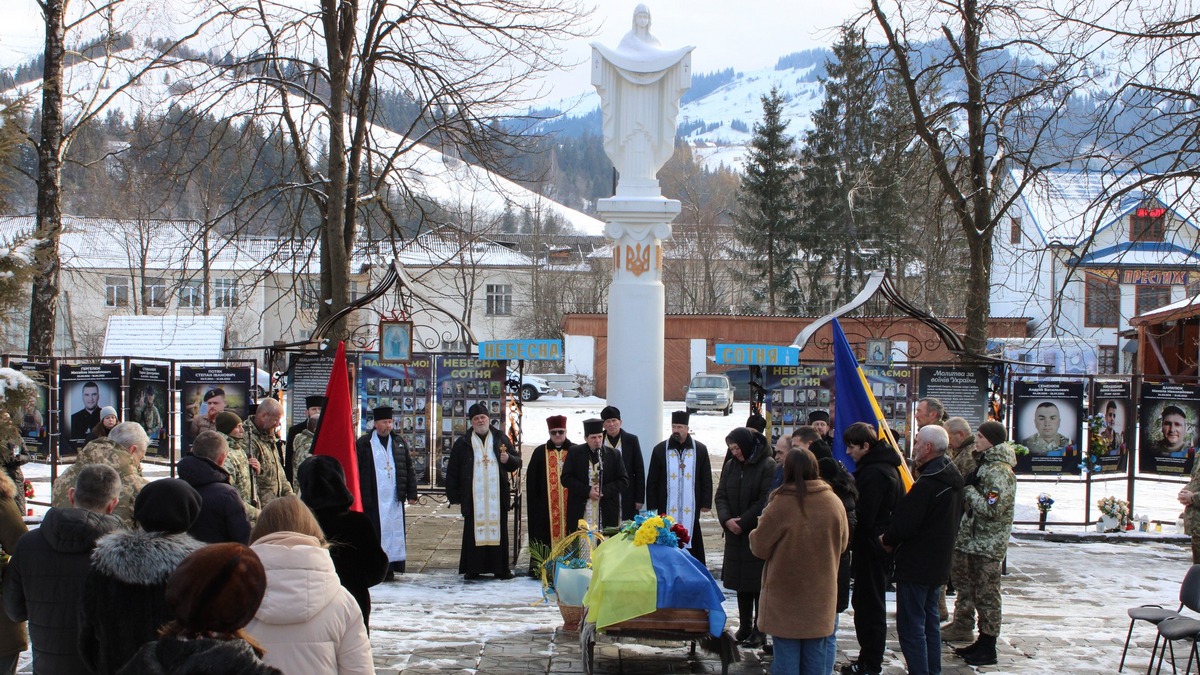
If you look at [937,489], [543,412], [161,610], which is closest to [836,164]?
[543,412]

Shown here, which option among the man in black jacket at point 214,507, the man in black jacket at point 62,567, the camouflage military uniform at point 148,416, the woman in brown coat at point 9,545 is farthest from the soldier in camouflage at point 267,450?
the camouflage military uniform at point 148,416

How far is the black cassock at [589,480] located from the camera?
32.4ft

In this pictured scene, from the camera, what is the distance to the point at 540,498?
1027 centimetres

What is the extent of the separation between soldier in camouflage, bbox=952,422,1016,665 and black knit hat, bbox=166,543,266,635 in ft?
19.5

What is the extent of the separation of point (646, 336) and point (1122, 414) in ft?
19.4

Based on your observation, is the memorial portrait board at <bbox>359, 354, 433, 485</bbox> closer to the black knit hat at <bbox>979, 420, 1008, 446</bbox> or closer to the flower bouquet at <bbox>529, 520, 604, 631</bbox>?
the flower bouquet at <bbox>529, 520, 604, 631</bbox>

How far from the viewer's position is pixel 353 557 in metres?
5.15

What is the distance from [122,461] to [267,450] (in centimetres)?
250

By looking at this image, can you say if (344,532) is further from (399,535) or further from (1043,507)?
(1043,507)

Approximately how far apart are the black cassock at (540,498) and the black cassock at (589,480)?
0.85ft

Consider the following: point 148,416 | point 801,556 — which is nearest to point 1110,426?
point 801,556

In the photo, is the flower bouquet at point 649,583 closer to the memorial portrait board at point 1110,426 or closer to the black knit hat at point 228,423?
the black knit hat at point 228,423

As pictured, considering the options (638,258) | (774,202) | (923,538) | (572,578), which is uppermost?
(774,202)

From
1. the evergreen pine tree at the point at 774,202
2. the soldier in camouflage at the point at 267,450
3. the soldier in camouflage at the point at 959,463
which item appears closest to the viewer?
the soldier in camouflage at the point at 959,463
